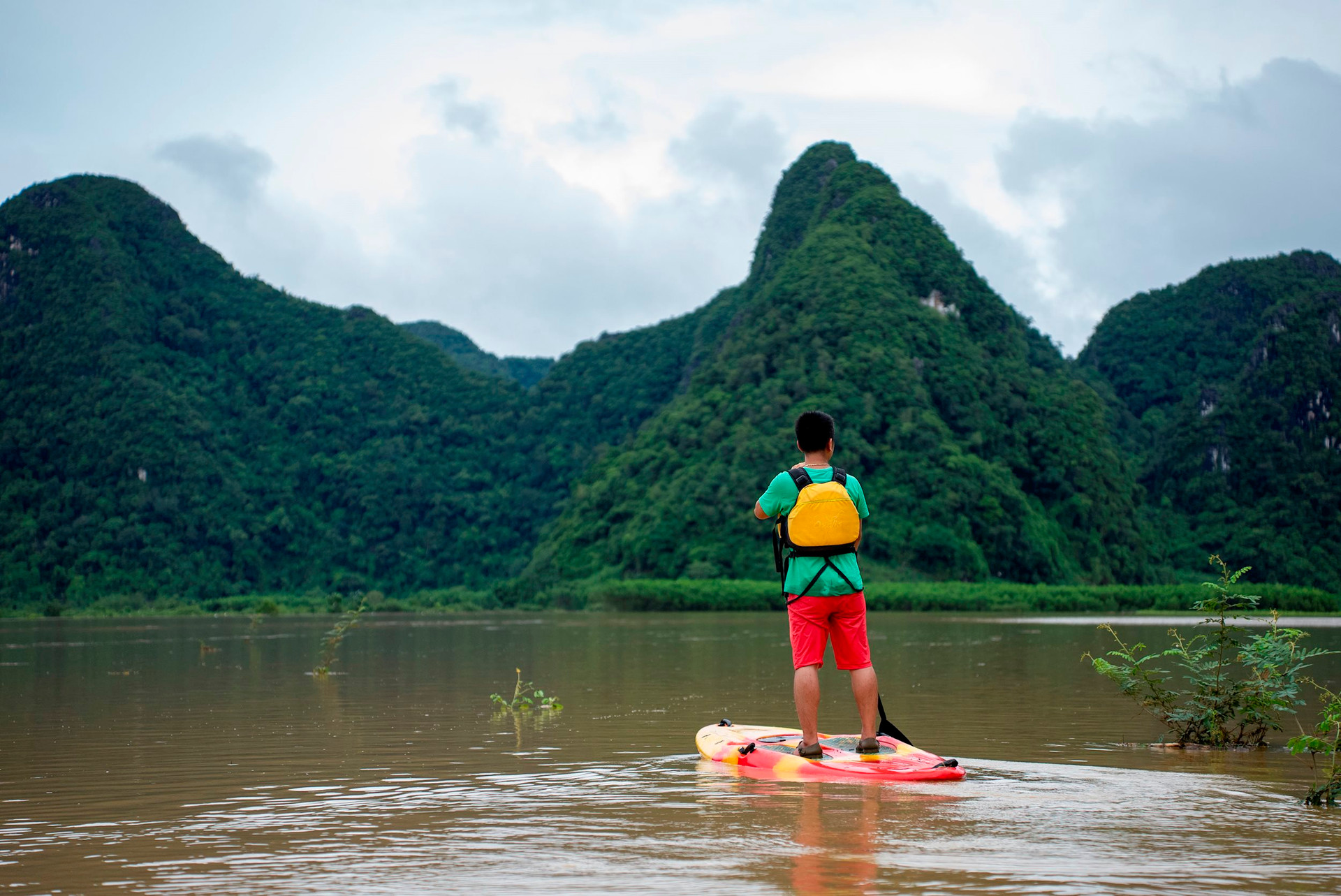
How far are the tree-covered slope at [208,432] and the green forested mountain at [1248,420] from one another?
152ft

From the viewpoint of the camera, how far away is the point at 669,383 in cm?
10731

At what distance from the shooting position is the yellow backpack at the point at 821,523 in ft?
23.6

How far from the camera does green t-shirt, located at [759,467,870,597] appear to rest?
23.6 feet

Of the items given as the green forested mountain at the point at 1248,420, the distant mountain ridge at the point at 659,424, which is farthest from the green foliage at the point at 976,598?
the green forested mountain at the point at 1248,420

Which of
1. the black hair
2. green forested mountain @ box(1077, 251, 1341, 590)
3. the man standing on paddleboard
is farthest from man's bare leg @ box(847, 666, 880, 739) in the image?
green forested mountain @ box(1077, 251, 1341, 590)

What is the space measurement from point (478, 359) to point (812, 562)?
141 m

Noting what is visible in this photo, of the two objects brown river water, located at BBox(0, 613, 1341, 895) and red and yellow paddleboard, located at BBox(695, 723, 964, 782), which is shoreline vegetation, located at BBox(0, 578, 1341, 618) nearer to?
brown river water, located at BBox(0, 613, 1341, 895)

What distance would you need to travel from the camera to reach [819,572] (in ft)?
23.6

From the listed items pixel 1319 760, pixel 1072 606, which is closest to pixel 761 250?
pixel 1072 606

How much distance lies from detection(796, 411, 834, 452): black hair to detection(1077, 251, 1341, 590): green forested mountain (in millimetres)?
75520

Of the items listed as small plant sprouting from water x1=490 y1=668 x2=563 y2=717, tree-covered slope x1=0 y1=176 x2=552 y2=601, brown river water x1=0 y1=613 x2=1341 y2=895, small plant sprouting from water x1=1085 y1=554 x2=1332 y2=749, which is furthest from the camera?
tree-covered slope x1=0 y1=176 x2=552 y2=601

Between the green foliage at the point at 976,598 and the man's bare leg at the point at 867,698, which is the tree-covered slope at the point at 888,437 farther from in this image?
the man's bare leg at the point at 867,698

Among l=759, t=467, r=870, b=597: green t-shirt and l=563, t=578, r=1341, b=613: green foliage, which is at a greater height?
l=759, t=467, r=870, b=597: green t-shirt

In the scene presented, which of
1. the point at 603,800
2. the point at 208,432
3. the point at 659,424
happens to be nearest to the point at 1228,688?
the point at 603,800
